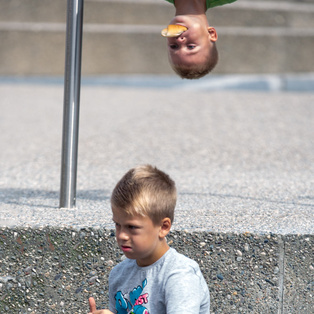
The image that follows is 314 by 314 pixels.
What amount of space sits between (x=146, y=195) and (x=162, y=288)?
0.98 feet

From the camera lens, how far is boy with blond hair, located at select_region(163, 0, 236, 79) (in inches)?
85.2

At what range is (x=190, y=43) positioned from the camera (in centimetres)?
218

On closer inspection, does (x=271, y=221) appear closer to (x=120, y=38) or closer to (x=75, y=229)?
(x=75, y=229)

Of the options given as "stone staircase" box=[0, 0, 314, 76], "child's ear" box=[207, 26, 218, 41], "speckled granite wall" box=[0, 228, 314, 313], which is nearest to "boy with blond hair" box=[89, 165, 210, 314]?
"speckled granite wall" box=[0, 228, 314, 313]

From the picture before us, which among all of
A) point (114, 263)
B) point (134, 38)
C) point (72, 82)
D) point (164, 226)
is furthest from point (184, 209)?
point (134, 38)

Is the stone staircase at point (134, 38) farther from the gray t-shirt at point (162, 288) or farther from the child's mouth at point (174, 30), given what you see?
the gray t-shirt at point (162, 288)

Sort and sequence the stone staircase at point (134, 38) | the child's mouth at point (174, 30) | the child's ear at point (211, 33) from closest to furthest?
1. the child's mouth at point (174, 30)
2. the child's ear at point (211, 33)
3. the stone staircase at point (134, 38)

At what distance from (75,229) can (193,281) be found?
27.8 inches

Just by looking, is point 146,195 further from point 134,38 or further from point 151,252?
point 134,38

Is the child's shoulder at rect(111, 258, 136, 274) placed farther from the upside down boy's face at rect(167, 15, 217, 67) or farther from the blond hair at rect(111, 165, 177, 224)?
the upside down boy's face at rect(167, 15, 217, 67)

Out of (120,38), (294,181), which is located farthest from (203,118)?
(120,38)

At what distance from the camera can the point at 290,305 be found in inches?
90.5

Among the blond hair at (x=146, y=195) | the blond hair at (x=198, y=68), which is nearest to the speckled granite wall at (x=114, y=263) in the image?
the blond hair at (x=146, y=195)

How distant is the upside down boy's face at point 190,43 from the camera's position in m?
2.16
